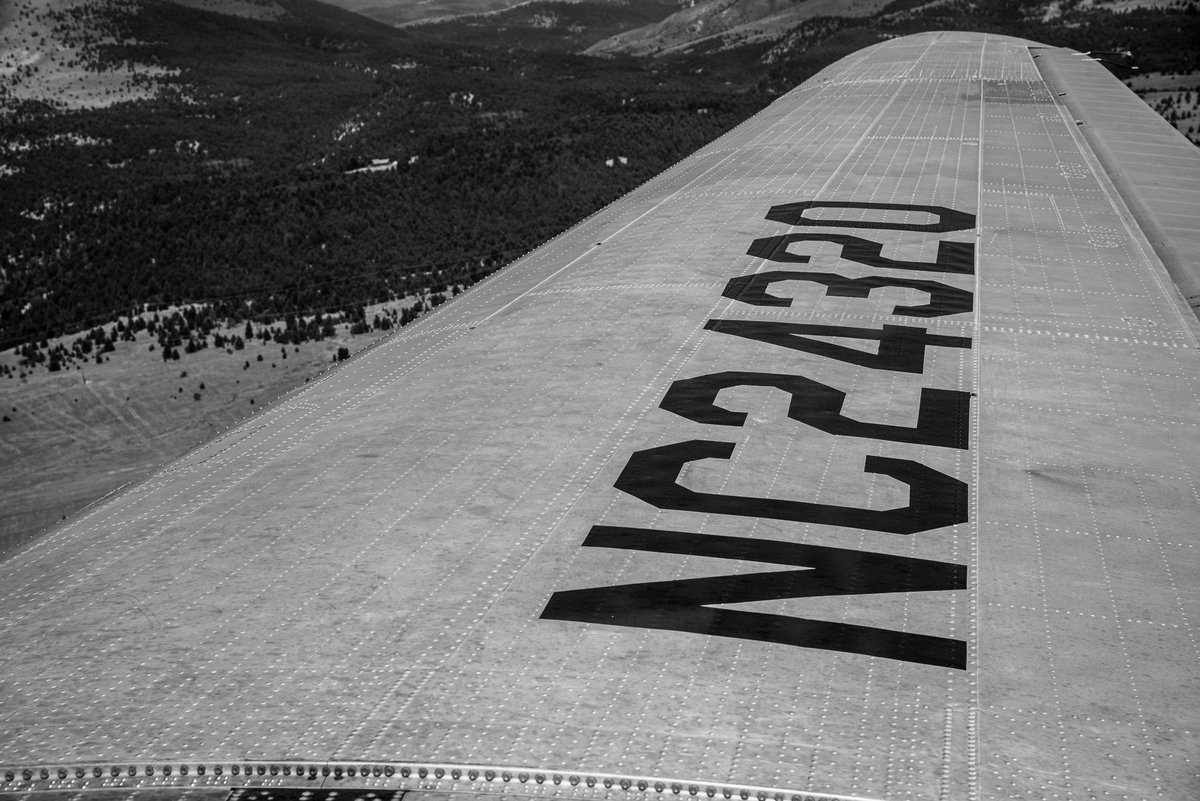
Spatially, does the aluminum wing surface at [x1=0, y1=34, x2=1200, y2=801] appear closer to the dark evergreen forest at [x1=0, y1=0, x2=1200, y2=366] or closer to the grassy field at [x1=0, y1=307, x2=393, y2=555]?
the grassy field at [x1=0, y1=307, x2=393, y2=555]

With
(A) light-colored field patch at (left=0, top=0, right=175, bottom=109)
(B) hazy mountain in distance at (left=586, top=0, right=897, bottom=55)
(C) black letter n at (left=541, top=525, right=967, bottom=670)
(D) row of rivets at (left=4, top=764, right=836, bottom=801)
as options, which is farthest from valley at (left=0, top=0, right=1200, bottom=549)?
(D) row of rivets at (left=4, top=764, right=836, bottom=801)

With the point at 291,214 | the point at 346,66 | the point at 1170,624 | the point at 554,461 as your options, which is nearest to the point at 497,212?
the point at 291,214

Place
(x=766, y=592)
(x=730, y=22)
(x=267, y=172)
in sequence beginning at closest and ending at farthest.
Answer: (x=766, y=592)
(x=267, y=172)
(x=730, y=22)

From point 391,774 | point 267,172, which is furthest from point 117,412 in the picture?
point 267,172

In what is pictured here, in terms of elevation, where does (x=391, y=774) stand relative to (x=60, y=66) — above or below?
below

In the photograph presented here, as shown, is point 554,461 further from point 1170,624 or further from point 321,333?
point 321,333

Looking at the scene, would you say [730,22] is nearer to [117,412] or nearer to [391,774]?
[117,412]

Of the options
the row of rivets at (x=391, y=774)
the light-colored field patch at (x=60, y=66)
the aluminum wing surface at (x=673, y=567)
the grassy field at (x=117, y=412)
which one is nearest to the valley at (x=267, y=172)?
the grassy field at (x=117, y=412)
